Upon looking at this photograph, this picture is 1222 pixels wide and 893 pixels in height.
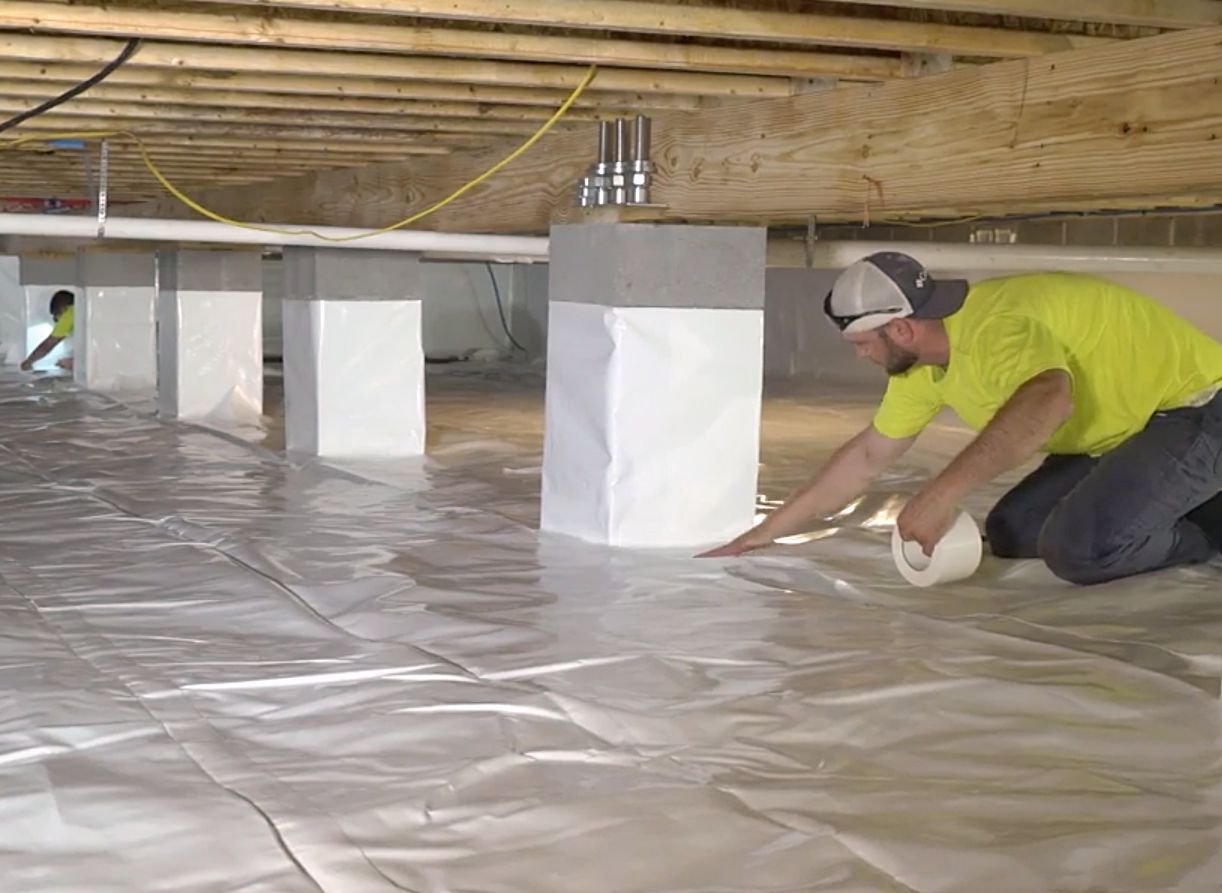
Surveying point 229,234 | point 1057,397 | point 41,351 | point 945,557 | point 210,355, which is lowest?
point 41,351

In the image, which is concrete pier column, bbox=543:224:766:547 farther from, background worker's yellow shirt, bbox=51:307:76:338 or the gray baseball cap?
background worker's yellow shirt, bbox=51:307:76:338

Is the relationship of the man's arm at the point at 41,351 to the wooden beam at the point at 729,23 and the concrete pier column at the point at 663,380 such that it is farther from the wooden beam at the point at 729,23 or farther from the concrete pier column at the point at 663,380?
the wooden beam at the point at 729,23

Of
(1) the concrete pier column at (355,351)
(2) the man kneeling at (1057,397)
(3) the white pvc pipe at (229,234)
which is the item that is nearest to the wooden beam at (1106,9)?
(2) the man kneeling at (1057,397)

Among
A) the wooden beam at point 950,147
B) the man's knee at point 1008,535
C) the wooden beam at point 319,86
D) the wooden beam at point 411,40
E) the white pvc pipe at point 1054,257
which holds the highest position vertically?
the wooden beam at point 411,40

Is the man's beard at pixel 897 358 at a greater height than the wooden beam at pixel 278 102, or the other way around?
the wooden beam at pixel 278 102

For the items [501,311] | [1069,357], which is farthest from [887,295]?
[501,311]

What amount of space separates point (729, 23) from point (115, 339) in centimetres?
646

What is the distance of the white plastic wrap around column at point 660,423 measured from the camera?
3.90 m

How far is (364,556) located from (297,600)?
512 millimetres

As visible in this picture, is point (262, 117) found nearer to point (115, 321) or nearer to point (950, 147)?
point (950, 147)

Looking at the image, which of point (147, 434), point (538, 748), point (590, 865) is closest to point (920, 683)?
point (538, 748)

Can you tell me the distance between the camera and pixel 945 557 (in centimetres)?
332

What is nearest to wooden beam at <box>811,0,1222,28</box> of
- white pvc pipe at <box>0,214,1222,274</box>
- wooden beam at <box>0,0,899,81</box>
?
wooden beam at <box>0,0,899,81</box>

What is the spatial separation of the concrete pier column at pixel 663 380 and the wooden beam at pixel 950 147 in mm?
161
